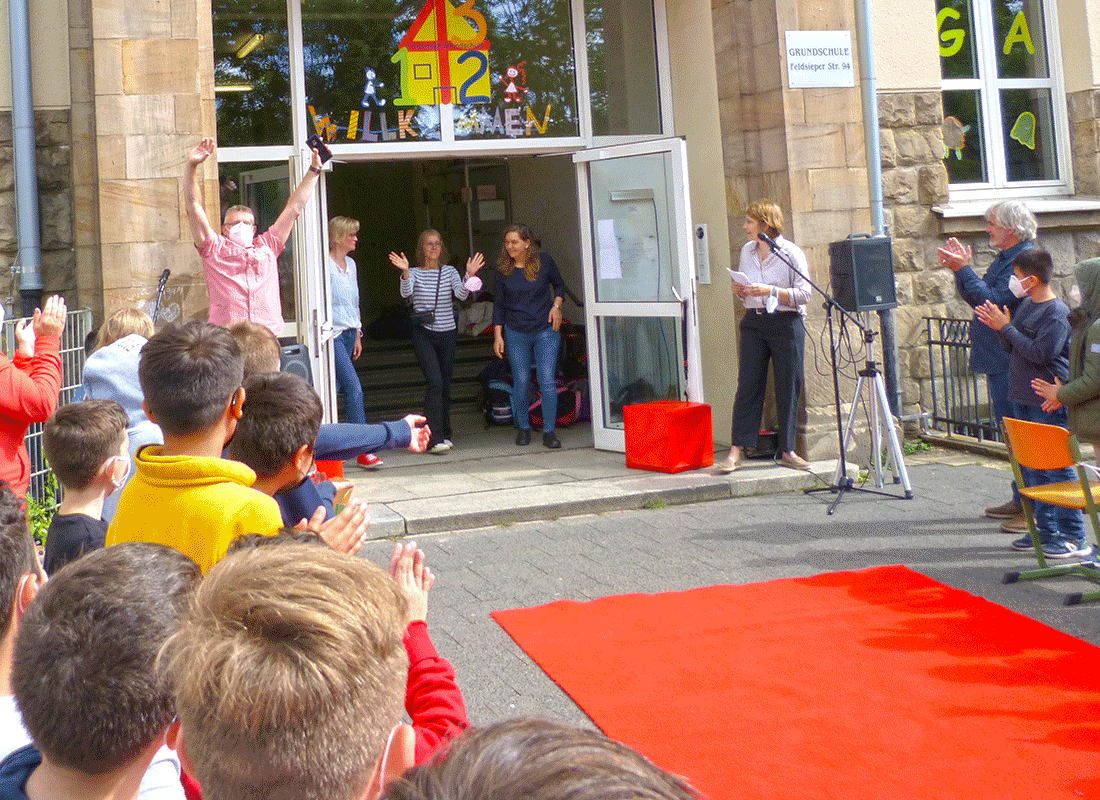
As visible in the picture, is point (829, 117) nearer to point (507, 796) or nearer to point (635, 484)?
point (635, 484)

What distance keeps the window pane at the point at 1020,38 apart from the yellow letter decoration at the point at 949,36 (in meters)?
0.33

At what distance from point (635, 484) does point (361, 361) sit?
5847 mm

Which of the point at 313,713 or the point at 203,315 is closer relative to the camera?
the point at 313,713

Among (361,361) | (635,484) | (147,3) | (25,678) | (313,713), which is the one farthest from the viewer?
(361,361)

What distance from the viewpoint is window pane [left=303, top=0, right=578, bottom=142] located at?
8.69m

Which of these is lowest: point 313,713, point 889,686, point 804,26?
point 889,686

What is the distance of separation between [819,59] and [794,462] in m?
2.85

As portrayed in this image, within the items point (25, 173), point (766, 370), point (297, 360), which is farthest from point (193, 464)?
point (766, 370)

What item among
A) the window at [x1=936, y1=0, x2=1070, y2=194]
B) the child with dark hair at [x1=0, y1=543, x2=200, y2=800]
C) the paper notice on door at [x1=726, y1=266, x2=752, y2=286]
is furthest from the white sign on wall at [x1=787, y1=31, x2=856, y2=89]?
the child with dark hair at [x1=0, y1=543, x2=200, y2=800]

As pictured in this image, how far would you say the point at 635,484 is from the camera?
303 inches

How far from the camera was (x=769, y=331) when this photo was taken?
26.2 feet

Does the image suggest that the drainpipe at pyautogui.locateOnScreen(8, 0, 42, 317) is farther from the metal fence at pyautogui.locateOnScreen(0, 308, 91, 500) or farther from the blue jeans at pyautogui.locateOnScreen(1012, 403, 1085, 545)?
the blue jeans at pyautogui.locateOnScreen(1012, 403, 1085, 545)

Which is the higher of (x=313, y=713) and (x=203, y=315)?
(x=203, y=315)

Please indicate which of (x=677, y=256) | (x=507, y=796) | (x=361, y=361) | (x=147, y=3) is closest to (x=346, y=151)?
(x=147, y=3)
